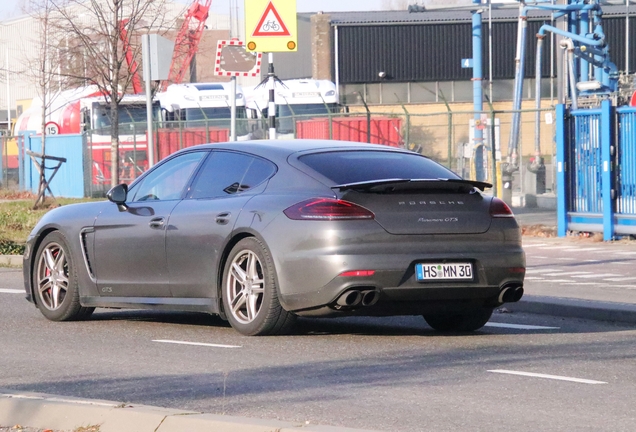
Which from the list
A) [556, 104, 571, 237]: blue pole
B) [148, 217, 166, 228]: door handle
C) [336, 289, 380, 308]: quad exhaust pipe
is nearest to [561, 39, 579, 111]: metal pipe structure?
[556, 104, 571, 237]: blue pole

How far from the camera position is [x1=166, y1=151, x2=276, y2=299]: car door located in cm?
918

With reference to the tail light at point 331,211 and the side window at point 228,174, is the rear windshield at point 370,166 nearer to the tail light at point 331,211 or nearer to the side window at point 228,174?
the tail light at point 331,211

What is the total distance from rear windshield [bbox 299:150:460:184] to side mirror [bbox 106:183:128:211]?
5.79 ft

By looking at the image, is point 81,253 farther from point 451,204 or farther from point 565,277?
point 565,277

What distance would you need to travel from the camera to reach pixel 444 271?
866 centimetres

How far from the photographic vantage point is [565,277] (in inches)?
545

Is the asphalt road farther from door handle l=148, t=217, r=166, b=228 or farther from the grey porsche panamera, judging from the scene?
door handle l=148, t=217, r=166, b=228

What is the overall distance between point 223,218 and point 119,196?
1.31m

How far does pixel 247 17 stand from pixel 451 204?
606 centimetres

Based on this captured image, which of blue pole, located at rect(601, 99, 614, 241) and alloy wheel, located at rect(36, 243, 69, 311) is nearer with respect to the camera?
alloy wheel, located at rect(36, 243, 69, 311)

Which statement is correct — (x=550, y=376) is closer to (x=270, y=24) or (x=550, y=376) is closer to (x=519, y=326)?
(x=519, y=326)

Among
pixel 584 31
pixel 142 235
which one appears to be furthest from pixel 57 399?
pixel 584 31

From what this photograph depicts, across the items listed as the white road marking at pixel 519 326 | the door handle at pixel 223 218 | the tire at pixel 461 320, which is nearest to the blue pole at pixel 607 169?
the white road marking at pixel 519 326

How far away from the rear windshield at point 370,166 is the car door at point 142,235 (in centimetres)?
129
